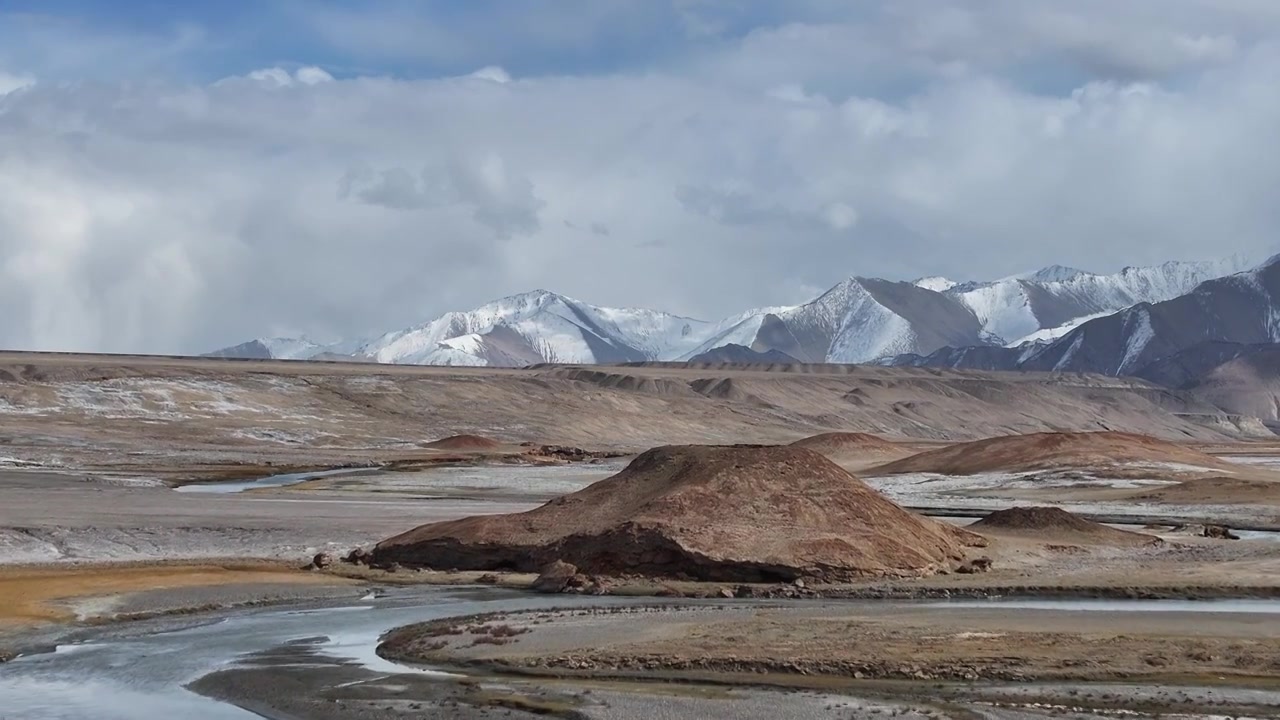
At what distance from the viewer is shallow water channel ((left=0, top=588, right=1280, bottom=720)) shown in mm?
24734

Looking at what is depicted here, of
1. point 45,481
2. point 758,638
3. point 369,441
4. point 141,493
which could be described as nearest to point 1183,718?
point 758,638

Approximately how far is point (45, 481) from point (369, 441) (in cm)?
7217

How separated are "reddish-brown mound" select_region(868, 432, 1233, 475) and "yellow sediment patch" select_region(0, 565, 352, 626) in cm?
5985

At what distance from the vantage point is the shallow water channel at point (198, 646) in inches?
974

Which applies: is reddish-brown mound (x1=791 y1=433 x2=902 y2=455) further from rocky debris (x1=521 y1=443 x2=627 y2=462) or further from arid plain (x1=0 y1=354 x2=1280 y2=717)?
arid plain (x1=0 y1=354 x2=1280 y2=717)

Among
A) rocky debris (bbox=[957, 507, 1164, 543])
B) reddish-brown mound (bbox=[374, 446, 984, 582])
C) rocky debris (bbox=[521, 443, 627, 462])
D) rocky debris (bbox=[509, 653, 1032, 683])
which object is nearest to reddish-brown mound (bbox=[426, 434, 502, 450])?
rocky debris (bbox=[521, 443, 627, 462])

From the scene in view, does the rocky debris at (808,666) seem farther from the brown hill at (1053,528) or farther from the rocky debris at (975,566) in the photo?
the brown hill at (1053,528)

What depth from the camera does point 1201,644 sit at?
1062 inches

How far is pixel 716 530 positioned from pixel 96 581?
16.3 m

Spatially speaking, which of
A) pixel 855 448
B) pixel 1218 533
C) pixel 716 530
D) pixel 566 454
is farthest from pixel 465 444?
pixel 716 530

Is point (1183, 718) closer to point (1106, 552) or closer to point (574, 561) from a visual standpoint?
point (574, 561)

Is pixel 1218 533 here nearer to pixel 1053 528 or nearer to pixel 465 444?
pixel 1053 528

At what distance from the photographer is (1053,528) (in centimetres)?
4972

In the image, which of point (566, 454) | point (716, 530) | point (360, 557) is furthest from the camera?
point (566, 454)
